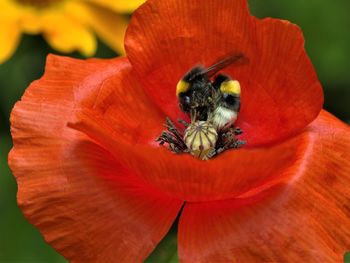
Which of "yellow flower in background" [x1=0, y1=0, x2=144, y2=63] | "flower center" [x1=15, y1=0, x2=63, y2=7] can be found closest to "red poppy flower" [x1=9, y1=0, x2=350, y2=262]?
"yellow flower in background" [x1=0, y1=0, x2=144, y2=63]

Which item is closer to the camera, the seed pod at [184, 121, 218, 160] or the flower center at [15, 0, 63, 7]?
the seed pod at [184, 121, 218, 160]

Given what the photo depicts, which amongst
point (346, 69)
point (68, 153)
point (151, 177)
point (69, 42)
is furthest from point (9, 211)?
point (346, 69)

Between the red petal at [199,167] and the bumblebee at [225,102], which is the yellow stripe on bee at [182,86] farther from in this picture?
the red petal at [199,167]

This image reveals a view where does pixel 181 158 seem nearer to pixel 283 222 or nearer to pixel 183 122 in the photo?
pixel 283 222

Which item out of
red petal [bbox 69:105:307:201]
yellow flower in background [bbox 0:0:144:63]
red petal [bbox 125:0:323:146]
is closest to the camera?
red petal [bbox 69:105:307:201]

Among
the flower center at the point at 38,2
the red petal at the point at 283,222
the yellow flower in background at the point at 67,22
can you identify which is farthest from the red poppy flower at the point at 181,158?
the flower center at the point at 38,2

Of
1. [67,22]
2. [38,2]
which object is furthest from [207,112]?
[38,2]

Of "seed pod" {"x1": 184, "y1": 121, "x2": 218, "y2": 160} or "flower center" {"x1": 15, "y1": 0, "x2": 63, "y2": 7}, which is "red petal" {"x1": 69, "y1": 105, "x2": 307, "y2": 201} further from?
"flower center" {"x1": 15, "y1": 0, "x2": 63, "y2": 7}
